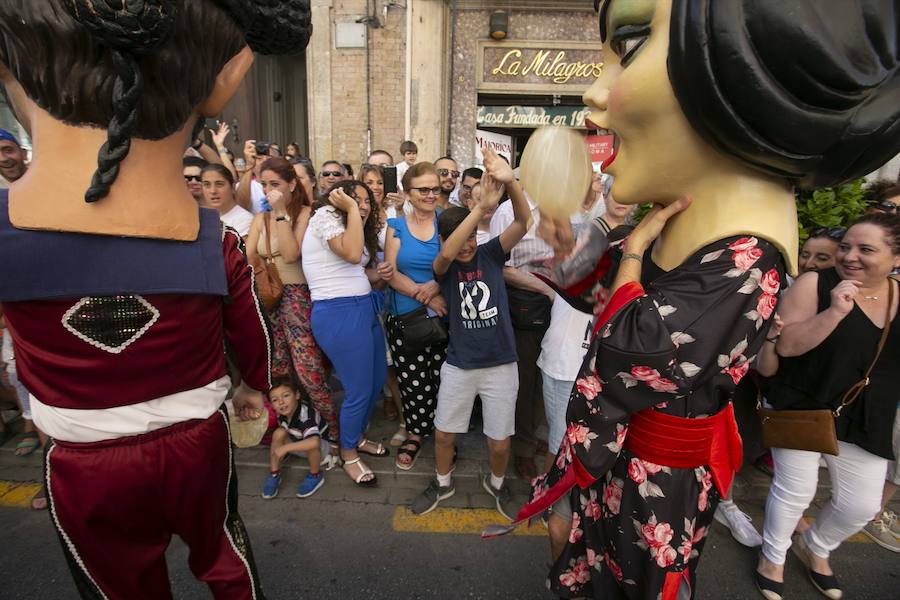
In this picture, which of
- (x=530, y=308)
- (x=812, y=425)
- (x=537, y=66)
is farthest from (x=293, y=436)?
(x=537, y=66)

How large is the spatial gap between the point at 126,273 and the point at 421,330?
6.22 feet

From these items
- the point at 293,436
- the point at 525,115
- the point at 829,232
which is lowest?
the point at 293,436

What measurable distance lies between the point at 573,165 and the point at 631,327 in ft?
1.54

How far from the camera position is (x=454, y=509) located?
2.75 meters

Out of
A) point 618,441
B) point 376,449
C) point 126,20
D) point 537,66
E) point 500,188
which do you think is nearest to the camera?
point 126,20

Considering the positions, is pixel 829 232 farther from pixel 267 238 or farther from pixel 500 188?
pixel 267 238

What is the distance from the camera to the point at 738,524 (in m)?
2.60

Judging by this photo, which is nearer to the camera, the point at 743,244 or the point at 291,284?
→ the point at 743,244

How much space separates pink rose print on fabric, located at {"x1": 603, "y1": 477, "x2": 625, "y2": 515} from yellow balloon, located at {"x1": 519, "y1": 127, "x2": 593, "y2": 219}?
82 centimetres

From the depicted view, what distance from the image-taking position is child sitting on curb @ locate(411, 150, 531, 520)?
260 centimetres

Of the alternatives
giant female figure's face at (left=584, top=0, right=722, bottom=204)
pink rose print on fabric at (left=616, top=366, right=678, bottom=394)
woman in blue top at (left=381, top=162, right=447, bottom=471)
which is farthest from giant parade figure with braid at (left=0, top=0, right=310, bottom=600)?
woman in blue top at (left=381, top=162, right=447, bottom=471)

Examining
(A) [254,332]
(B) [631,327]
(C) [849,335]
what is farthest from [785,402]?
(A) [254,332]

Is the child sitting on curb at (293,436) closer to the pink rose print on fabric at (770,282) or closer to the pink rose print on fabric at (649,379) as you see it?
the pink rose print on fabric at (649,379)

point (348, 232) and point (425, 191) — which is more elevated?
point (425, 191)
